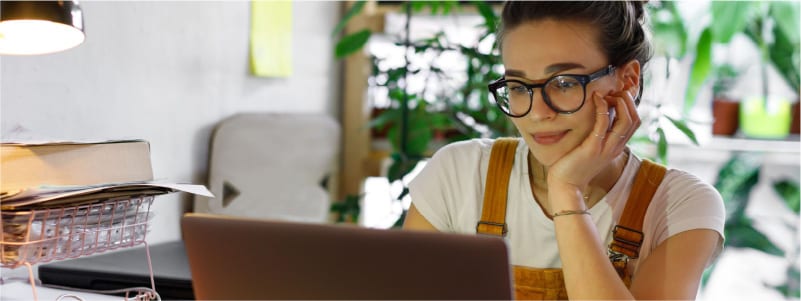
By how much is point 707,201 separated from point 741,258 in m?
2.19

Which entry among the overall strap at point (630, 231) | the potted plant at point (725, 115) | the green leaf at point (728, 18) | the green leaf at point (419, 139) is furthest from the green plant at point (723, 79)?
the overall strap at point (630, 231)

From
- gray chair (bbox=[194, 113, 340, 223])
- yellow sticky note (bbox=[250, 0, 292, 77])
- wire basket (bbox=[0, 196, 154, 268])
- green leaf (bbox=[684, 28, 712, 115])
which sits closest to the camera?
wire basket (bbox=[0, 196, 154, 268])

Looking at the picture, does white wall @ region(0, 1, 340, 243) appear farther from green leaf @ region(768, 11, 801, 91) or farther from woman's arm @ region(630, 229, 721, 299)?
green leaf @ region(768, 11, 801, 91)

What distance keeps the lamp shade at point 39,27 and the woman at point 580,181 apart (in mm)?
623

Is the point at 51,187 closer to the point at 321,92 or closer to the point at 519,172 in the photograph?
the point at 519,172

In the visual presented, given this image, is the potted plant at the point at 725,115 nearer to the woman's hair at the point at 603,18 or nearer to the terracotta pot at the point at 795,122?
the terracotta pot at the point at 795,122

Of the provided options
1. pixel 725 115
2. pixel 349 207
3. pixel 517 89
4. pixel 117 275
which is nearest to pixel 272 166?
pixel 349 207

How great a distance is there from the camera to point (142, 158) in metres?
1.26

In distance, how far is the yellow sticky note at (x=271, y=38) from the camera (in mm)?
2311

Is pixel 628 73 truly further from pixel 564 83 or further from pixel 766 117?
pixel 766 117

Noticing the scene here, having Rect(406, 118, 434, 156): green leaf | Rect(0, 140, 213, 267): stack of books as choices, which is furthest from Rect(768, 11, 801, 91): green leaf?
Rect(0, 140, 213, 267): stack of books

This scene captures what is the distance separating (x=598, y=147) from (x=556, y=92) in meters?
0.11

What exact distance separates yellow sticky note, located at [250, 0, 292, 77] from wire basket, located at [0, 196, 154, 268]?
3.56 feet

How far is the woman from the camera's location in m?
1.31
